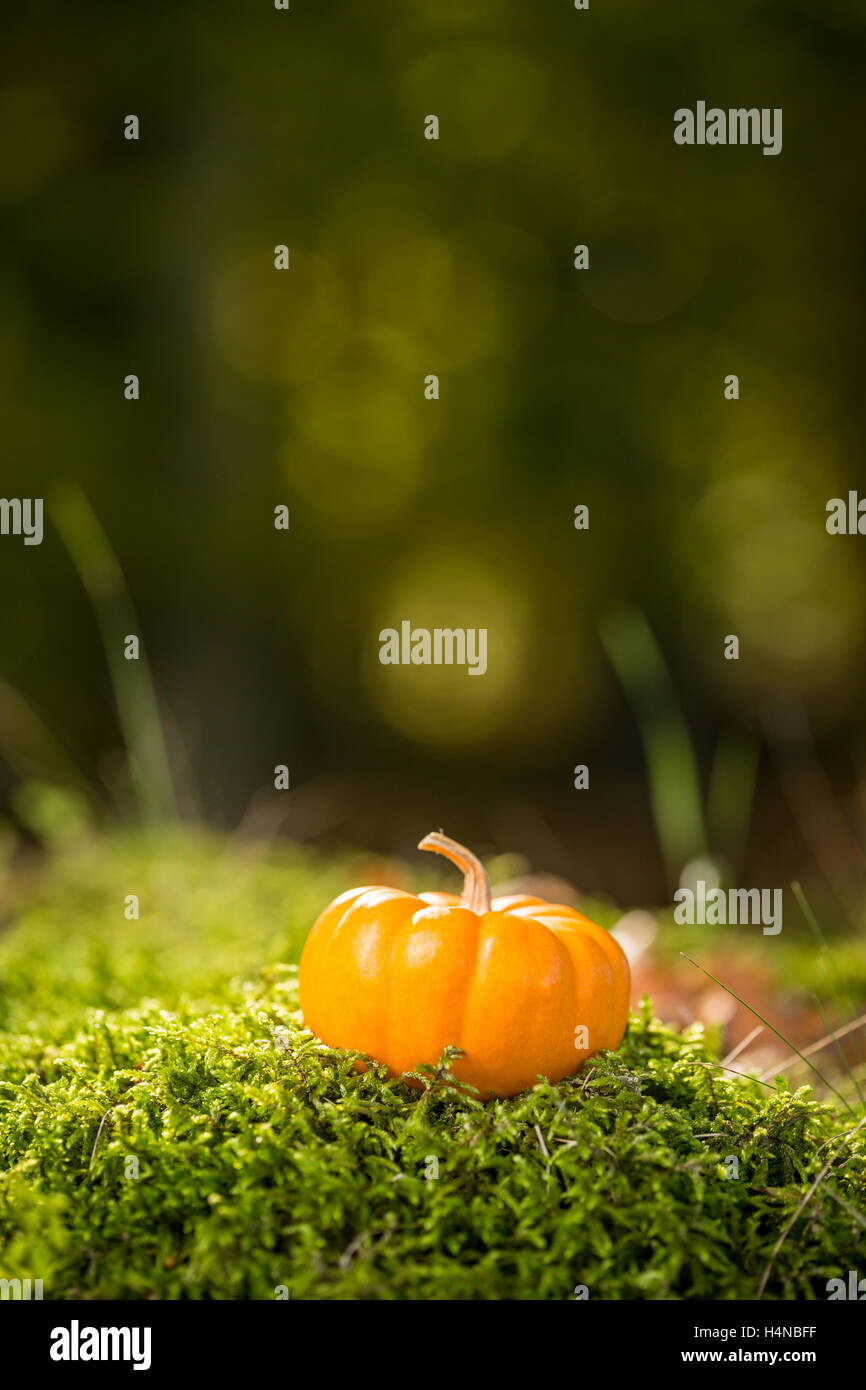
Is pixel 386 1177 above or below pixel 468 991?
below

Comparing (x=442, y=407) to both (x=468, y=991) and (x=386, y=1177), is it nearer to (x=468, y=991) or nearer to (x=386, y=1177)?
(x=468, y=991)

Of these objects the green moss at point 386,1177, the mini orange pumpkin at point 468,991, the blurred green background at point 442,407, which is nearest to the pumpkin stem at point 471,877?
the mini orange pumpkin at point 468,991

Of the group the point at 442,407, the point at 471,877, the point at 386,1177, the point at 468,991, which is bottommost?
the point at 386,1177

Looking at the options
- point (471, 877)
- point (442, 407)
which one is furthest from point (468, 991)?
point (442, 407)

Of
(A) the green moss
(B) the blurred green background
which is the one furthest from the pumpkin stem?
(B) the blurred green background

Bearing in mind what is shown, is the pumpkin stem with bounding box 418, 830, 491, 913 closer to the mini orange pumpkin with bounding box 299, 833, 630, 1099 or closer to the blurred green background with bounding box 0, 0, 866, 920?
the mini orange pumpkin with bounding box 299, 833, 630, 1099
